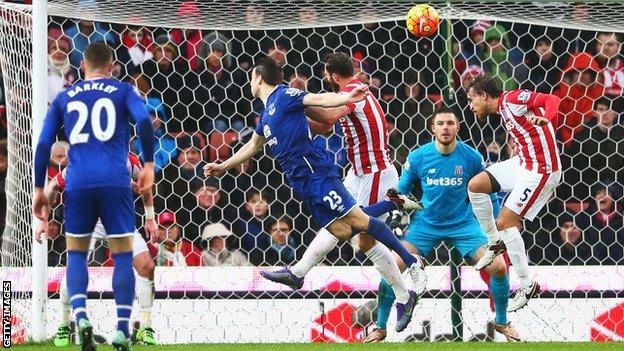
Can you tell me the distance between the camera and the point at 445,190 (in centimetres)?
972

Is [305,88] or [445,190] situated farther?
[305,88]

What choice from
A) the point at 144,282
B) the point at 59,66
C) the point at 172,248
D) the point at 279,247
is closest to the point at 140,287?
the point at 144,282

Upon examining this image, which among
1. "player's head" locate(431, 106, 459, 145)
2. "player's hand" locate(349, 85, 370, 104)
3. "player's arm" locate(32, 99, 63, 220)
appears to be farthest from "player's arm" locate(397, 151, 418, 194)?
"player's arm" locate(32, 99, 63, 220)

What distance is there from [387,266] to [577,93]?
11.6 feet

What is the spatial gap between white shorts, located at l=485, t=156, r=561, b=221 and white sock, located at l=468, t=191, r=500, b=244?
0.53ft

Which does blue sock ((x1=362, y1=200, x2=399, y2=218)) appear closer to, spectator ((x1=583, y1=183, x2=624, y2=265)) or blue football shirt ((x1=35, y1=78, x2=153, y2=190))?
blue football shirt ((x1=35, y1=78, x2=153, y2=190))

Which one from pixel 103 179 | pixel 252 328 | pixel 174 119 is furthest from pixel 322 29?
pixel 103 179

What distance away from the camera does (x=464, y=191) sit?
9.77m

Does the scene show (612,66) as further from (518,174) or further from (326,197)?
(326,197)

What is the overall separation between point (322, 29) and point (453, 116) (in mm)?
2706

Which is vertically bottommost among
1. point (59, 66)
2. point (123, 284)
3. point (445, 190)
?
point (123, 284)

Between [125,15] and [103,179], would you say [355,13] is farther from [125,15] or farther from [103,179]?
[103,179]

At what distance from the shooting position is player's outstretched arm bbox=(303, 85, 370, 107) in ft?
25.1

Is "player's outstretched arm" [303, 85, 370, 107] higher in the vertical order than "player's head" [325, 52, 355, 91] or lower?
lower
